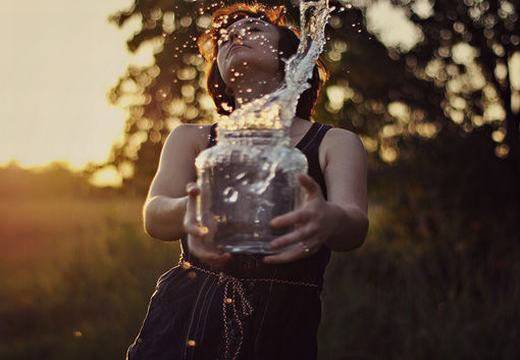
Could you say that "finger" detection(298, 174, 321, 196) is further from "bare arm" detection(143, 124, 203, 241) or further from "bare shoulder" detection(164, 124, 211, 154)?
"bare shoulder" detection(164, 124, 211, 154)

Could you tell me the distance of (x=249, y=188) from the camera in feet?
5.77

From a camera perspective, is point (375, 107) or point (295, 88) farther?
point (375, 107)

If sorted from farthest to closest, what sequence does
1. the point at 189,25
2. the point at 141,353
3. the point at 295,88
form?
the point at 189,25, the point at 141,353, the point at 295,88

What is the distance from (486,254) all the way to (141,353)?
565 cm

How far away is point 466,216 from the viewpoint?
7480 mm

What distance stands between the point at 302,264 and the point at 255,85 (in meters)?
0.53

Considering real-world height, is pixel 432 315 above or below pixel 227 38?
below

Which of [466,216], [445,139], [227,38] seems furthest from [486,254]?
[227,38]

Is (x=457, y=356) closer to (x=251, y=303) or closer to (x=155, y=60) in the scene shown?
(x=155, y=60)

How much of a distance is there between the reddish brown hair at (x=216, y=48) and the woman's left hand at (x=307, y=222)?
96cm

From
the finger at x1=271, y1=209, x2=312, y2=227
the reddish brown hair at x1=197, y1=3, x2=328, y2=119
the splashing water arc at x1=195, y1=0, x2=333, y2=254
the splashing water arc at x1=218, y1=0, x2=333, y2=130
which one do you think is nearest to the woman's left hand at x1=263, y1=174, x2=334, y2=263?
the finger at x1=271, y1=209, x2=312, y2=227

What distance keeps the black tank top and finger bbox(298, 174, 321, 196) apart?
580 millimetres

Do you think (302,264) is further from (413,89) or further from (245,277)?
(413,89)

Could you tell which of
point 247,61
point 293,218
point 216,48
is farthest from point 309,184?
point 216,48
